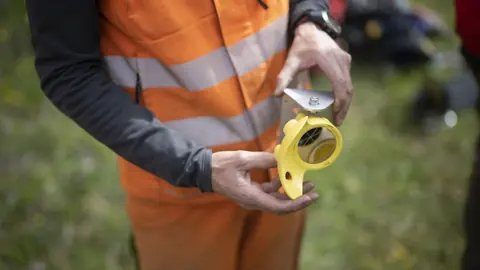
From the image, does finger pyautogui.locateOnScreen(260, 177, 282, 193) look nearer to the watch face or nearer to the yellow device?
the yellow device

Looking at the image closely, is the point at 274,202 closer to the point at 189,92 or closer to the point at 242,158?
the point at 242,158

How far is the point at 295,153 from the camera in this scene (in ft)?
2.28

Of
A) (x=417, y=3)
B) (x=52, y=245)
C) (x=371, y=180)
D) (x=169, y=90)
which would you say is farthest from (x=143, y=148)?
(x=417, y=3)

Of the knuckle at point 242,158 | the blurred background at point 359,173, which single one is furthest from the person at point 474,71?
the knuckle at point 242,158

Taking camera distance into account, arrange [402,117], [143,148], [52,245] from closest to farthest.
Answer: [143,148], [52,245], [402,117]

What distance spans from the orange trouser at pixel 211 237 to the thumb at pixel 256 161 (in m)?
0.15

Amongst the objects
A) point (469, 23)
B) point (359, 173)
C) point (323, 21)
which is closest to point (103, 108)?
point (323, 21)

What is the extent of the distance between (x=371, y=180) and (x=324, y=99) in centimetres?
106

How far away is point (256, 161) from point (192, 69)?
5.9 inches

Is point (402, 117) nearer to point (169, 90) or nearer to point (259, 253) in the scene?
point (259, 253)

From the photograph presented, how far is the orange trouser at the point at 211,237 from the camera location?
838 mm

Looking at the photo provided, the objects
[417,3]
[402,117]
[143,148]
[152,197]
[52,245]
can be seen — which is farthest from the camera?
[417,3]

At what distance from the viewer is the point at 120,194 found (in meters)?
1.72

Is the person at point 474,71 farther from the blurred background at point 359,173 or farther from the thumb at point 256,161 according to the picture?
the thumb at point 256,161
